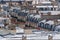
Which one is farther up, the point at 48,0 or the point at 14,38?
the point at 14,38

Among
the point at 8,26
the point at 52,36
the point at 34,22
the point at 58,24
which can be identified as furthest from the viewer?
the point at 34,22

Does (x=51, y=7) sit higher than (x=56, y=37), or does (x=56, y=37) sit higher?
(x=56, y=37)

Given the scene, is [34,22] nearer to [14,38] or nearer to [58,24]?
[58,24]

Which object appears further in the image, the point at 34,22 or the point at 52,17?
the point at 52,17

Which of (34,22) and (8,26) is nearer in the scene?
(8,26)

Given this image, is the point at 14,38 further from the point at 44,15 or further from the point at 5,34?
the point at 44,15

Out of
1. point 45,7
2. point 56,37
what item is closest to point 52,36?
point 56,37

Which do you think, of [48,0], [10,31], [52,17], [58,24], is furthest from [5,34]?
[48,0]

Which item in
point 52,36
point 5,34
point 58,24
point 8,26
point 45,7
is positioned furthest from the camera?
point 45,7

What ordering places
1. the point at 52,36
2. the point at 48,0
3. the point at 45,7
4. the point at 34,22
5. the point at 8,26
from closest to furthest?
the point at 52,36 → the point at 8,26 → the point at 34,22 → the point at 45,7 → the point at 48,0
